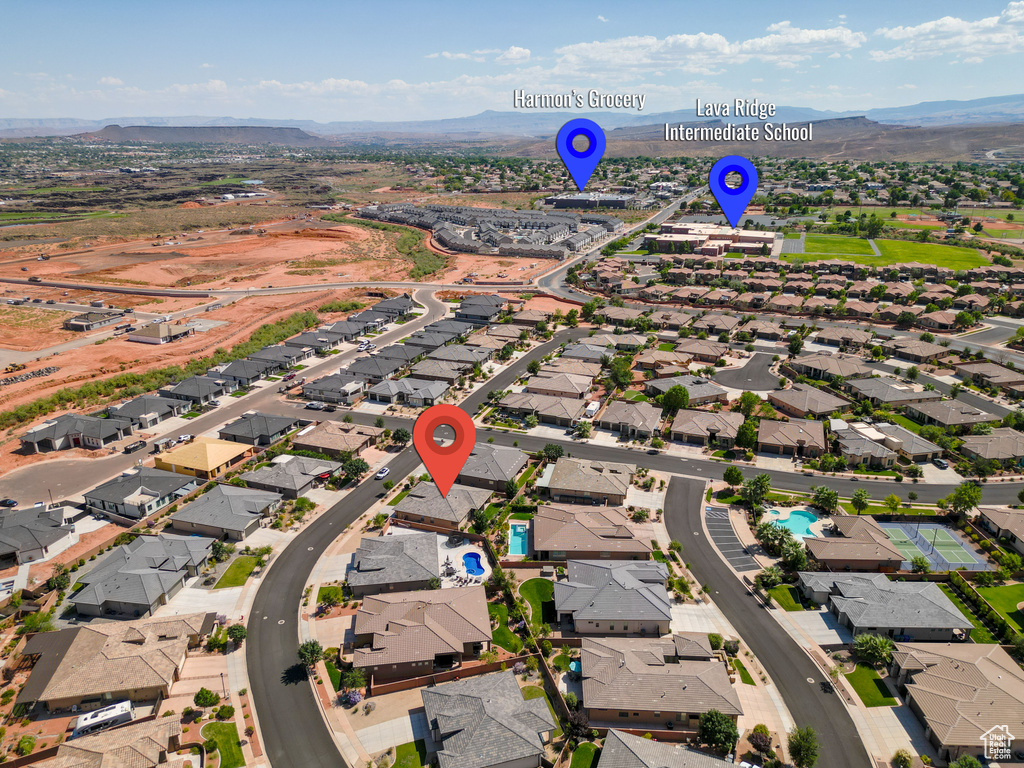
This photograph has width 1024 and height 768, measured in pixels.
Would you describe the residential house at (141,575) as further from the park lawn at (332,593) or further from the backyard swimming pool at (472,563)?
the backyard swimming pool at (472,563)

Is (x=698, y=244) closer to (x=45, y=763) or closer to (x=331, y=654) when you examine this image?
(x=331, y=654)

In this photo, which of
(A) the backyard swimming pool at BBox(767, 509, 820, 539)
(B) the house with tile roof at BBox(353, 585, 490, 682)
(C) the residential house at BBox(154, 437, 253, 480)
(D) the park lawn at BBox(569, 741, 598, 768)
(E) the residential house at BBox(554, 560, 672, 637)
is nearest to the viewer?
(D) the park lawn at BBox(569, 741, 598, 768)

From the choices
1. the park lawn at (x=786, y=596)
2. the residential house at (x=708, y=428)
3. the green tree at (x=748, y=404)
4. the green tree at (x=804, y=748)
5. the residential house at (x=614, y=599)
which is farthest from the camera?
the green tree at (x=748, y=404)

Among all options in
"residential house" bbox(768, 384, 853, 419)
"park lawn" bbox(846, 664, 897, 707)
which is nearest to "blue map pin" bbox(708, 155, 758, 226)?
"residential house" bbox(768, 384, 853, 419)

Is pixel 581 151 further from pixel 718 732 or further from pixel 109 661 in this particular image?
pixel 109 661

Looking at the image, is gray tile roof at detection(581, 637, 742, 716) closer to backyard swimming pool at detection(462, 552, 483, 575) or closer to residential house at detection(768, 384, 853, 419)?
backyard swimming pool at detection(462, 552, 483, 575)

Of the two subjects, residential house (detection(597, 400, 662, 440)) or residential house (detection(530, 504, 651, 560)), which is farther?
residential house (detection(597, 400, 662, 440))

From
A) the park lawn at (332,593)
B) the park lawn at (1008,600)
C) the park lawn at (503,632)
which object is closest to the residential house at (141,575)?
the park lawn at (332,593)
